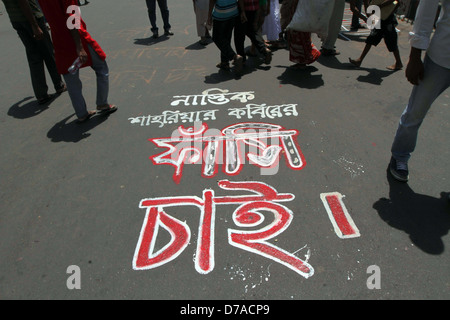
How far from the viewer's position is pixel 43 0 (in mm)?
3113

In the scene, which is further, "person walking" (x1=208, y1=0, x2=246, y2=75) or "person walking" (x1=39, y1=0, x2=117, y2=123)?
"person walking" (x1=208, y1=0, x2=246, y2=75)

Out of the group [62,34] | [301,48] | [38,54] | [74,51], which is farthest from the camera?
[301,48]

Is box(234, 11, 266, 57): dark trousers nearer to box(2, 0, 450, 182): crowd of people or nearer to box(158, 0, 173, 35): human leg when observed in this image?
box(2, 0, 450, 182): crowd of people

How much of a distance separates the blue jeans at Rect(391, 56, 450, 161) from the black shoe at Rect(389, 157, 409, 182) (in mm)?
47

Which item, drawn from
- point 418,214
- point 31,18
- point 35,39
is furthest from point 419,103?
point 35,39

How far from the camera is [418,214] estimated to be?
2.30 m

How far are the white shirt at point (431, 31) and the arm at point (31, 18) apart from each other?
14.7 ft

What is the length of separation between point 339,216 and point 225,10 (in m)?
3.72

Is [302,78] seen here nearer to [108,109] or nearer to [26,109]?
[108,109]

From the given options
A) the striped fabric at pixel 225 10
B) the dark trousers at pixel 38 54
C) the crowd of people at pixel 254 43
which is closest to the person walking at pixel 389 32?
the crowd of people at pixel 254 43

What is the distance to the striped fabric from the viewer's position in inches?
179

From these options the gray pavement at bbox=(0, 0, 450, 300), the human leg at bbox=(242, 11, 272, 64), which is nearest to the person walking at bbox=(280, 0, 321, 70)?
the gray pavement at bbox=(0, 0, 450, 300)

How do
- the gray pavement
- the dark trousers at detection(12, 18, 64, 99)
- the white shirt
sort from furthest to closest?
the dark trousers at detection(12, 18, 64, 99), the white shirt, the gray pavement

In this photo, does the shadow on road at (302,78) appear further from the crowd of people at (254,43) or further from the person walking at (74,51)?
the person walking at (74,51)
